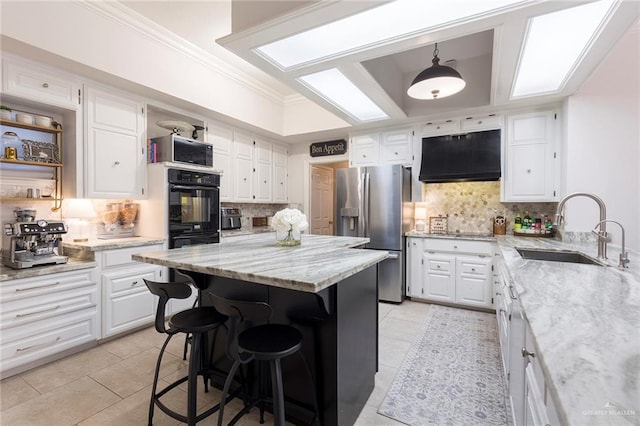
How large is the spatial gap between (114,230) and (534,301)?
12.8ft

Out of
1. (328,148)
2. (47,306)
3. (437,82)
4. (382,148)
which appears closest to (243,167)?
(328,148)

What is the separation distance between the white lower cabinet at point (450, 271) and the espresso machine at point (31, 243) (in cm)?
381

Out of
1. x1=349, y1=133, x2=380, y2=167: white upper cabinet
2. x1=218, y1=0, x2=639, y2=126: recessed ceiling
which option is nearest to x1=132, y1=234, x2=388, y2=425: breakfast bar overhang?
x1=218, y1=0, x2=639, y2=126: recessed ceiling

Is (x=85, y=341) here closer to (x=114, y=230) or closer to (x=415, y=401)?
(x=114, y=230)

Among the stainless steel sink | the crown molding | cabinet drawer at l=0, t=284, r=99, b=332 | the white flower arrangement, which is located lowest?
cabinet drawer at l=0, t=284, r=99, b=332

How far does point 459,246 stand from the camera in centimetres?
361

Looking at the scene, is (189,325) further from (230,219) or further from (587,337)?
(230,219)

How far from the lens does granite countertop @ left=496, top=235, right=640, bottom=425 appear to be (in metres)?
0.54

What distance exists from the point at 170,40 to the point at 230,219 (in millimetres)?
2318

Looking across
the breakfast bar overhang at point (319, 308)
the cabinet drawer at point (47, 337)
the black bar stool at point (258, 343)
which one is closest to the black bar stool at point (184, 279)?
the breakfast bar overhang at point (319, 308)

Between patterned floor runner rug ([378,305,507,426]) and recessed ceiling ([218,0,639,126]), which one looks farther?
patterned floor runner rug ([378,305,507,426])

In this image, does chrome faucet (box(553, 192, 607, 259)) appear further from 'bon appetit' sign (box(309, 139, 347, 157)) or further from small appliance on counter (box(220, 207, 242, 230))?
small appliance on counter (box(220, 207, 242, 230))

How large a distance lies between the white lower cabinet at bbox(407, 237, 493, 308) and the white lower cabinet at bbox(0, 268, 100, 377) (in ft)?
11.7

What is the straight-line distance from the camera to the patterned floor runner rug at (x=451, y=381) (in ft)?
5.89
